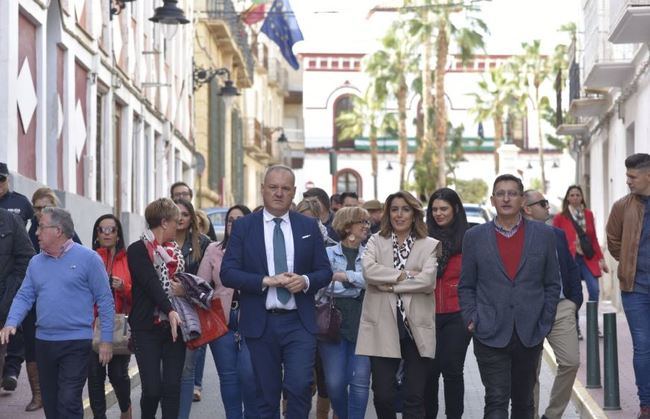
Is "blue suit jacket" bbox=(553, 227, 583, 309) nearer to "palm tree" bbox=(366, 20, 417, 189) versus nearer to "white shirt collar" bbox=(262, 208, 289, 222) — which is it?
"white shirt collar" bbox=(262, 208, 289, 222)

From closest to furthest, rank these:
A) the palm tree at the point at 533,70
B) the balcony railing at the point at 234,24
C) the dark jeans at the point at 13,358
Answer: the dark jeans at the point at 13,358, the balcony railing at the point at 234,24, the palm tree at the point at 533,70

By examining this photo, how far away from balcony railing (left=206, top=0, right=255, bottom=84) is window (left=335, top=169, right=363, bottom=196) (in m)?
28.8

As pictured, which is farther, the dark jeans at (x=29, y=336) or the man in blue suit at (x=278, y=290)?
the dark jeans at (x=29, y=336)

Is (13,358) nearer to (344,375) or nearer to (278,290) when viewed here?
→ (344,375)

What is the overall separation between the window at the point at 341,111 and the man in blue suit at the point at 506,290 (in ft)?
248

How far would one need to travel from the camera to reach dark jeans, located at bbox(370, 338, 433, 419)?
33.0 feet

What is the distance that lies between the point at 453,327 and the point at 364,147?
76.3m

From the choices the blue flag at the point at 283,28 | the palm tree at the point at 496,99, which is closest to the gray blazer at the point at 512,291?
the blue flag at the point at 283,28

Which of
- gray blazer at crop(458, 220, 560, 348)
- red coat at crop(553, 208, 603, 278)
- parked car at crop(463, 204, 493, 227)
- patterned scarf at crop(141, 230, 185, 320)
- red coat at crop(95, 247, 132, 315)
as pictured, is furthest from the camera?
parked car at crop(463, 204, 493, 227)

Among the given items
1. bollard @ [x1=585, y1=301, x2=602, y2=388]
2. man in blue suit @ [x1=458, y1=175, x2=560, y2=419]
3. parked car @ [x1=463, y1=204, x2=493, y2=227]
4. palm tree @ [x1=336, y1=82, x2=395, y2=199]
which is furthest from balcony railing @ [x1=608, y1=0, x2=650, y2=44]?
palm tree @ [x1=336, y1=82, x2=395, y2=199]

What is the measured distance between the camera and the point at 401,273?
9992 millimetres

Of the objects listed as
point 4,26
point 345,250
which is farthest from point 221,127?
point 345,250

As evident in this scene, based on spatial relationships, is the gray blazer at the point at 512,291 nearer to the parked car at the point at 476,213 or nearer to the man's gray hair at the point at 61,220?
the man's gray hair at the point at 61,220

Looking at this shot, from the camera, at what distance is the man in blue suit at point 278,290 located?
9.34 meters
